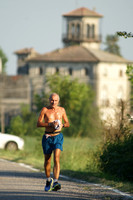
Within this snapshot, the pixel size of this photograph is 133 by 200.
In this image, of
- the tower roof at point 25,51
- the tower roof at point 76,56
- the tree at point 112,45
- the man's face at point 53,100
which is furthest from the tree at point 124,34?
the tower roof at point 25,51

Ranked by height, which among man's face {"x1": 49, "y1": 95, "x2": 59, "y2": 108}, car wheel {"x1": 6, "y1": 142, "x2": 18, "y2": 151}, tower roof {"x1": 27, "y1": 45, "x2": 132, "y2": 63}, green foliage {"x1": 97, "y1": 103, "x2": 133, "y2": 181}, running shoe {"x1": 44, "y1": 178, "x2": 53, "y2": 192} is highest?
tower roof {"x1": 27, "y1": 45, "x2": 132, "y2": 63}

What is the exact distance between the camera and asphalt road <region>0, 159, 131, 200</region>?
998 centimetres

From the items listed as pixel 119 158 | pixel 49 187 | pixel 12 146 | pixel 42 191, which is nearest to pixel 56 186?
pixel 49 187

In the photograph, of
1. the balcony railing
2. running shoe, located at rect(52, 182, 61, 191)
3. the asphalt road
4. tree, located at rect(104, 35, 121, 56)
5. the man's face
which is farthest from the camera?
tree, located at rect(104, 35, 121, 56)

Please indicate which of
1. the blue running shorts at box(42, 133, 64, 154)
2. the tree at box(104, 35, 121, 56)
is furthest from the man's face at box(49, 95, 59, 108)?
the tree at box(104, 35, 121, 56)

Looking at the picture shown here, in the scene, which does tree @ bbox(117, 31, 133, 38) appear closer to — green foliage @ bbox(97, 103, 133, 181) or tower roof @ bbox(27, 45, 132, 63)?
green foliage @ bbox(97, 103, 133, 181)

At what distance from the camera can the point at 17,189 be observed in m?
10.8

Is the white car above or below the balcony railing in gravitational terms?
below

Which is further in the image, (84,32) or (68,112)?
(84,32)

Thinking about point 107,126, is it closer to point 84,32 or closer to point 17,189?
point 17,189

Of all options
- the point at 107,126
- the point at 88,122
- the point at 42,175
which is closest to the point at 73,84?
the point at 107,126

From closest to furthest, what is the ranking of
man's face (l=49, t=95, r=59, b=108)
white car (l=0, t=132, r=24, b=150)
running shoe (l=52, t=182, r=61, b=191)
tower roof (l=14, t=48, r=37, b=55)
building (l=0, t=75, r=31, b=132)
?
running shoe (l=52, t=182, r=61, b=191) → man's face (l=49, t=95, r=59, b=108) → white car (l=0, t=132, r=24, b=150) → building (l=0, t=75, r=31, b=132) → tower roof (l=14, t=48, r=37, b=55)

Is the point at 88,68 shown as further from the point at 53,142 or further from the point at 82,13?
the point at 53,142

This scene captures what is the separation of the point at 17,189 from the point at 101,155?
359 cm
